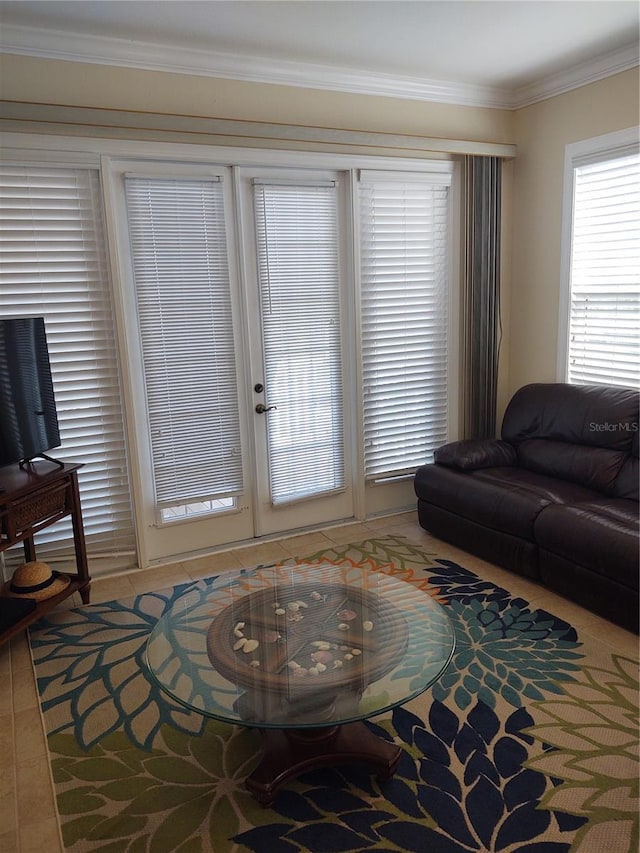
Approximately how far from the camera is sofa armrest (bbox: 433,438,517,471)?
4.03 meters

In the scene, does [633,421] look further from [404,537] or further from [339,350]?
[339,350]

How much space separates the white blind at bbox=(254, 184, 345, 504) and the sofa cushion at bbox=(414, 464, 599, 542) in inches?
26.5

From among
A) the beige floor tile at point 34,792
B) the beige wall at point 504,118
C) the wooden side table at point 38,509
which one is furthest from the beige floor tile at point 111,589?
the beige wall at point 504,118

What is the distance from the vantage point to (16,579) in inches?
123

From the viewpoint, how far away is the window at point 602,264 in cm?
381

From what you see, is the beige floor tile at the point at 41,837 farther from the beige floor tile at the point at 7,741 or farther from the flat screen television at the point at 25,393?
the flat screen television at the point at 25,393

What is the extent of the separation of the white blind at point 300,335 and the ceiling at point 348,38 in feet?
2.29

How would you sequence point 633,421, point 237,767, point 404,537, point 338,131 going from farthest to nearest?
point 404,537, point 338,131, point 633,421, point 237,767

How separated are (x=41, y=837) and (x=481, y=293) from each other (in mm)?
3899

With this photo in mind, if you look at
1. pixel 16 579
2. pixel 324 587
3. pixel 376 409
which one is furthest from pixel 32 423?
pixel 376 409

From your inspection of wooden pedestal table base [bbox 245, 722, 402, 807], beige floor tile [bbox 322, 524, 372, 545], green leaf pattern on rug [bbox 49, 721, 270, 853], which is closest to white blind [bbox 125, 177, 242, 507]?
beige floor tile [bbox 322, 524, 372, 545]

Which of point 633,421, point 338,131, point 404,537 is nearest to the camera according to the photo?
point 633,421

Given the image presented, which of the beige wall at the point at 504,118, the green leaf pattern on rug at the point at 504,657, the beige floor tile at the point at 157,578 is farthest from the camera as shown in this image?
the beige floor tile at the point at 157,578

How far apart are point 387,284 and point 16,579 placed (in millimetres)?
2813
